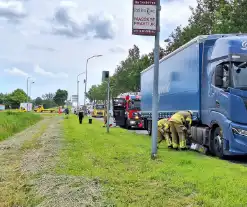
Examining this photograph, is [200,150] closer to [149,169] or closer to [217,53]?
[217,53]

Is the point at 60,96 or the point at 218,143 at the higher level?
the point at 60,96

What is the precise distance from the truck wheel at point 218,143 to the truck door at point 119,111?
21535 millimetres

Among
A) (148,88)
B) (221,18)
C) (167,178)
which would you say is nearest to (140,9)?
(167,178)

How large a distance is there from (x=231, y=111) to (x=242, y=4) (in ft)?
77.5

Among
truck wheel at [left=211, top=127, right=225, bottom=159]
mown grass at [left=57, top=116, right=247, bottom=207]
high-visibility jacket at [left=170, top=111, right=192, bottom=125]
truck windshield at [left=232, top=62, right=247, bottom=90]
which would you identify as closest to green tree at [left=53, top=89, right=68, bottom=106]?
high-visibility jacket at [left=170, top=111, right=192, bottom=125]

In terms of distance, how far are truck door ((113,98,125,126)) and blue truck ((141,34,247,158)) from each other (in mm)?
16792

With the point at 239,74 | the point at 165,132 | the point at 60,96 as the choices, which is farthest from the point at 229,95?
the point at 60,96

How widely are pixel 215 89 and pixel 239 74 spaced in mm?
1172

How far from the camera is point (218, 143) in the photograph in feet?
43.4

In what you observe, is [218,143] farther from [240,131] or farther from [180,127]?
[180,127]

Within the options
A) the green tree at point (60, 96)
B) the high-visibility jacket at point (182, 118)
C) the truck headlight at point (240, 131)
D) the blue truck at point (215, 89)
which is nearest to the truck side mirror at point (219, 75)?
the blue truck at point (215, 89)

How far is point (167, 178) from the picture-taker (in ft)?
27.4

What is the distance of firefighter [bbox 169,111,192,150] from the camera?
14672mm

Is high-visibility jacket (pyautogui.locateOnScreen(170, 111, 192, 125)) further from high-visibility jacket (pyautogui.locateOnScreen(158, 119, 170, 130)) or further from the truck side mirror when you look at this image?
the truck side mirror
